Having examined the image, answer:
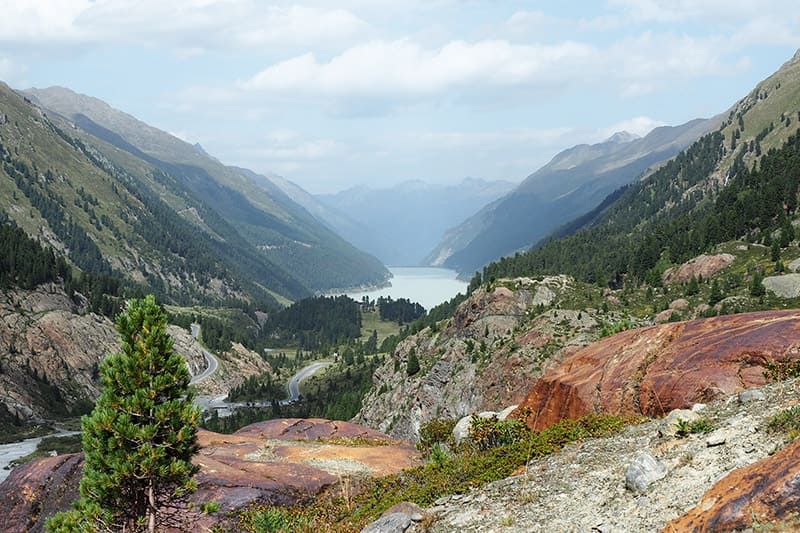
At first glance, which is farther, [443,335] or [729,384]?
[443,335]

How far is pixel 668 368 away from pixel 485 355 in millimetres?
62956

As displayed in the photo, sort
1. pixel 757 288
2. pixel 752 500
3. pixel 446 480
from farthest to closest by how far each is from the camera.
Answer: pixel 757 288 < pixel 446 480 < pixel 752 500

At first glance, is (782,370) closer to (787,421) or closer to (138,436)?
(787,421)

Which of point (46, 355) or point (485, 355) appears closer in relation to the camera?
point (485, 355)

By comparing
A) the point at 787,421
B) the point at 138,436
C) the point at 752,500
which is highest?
the point at 138,436

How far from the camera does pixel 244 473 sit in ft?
103

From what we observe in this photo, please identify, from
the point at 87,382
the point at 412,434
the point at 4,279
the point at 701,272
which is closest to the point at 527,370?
the point at 412,434

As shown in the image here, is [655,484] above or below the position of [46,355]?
above

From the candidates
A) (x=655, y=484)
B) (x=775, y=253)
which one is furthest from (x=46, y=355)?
(x=655, y=484)

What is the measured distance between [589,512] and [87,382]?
588ft

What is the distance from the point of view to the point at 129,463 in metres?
21.6

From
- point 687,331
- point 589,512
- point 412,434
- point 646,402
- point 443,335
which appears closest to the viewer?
point 589,512

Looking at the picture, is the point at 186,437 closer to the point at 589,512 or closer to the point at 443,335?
the point at 589,512

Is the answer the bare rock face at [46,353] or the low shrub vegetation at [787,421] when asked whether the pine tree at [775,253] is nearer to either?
the low shrub vegetation at [787,421]
